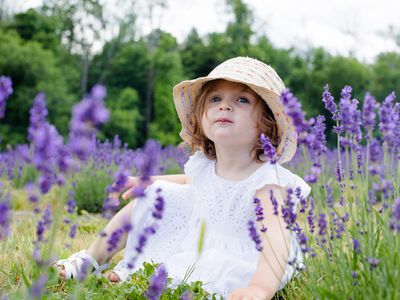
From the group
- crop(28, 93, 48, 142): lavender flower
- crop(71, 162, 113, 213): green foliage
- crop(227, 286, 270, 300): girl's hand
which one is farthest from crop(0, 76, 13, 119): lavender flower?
crop(71, 162, 113, 213): green foliage

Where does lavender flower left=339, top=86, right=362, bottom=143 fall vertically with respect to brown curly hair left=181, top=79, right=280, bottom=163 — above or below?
above

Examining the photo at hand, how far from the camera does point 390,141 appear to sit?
1.49 m

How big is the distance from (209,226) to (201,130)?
23.9 inches

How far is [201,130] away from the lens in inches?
120

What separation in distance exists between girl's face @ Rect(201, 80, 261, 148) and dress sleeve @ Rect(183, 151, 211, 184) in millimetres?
342

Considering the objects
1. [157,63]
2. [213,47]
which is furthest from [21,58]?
[213,47]

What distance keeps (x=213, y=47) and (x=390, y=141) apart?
24043 millimetres

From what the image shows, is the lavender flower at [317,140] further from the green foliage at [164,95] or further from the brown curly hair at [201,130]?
the green foliage at [164,95]

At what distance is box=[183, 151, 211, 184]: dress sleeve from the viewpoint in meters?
2.96

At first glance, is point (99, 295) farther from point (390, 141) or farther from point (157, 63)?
point (157, 63)

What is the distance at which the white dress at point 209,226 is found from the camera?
2.36 meters

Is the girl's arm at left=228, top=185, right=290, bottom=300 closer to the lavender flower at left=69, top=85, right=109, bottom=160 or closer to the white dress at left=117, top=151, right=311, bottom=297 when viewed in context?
the white dress at left=117, top=151, right=311, bottom=297

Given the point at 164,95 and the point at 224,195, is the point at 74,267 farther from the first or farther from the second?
the point at 164,95

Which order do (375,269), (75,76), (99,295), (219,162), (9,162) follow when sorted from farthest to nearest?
(75,76)
(9,162)
(219,162)
(99,295)
(375,269)
